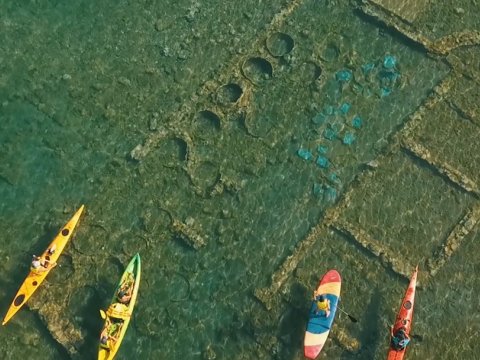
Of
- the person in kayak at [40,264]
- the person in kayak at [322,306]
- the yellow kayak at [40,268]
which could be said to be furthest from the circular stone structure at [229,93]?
the person in kayak at [40,264]

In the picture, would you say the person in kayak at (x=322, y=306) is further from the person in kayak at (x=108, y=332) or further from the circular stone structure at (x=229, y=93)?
the circular stone structure at (x=229, y=93)

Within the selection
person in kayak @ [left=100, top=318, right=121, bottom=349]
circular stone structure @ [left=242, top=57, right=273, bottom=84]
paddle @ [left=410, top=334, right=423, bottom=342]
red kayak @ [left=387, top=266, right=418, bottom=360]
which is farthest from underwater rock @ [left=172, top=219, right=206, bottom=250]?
paddle @ [left=410, top=334, right=423, bottom=342]

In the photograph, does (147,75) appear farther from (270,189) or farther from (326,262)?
(326,262)

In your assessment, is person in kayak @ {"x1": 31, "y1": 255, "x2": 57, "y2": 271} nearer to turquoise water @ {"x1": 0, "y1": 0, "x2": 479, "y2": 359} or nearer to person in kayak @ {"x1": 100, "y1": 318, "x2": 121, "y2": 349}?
turquoise water @ {"x1": 0, "y1": 0, "x2": 479, "y2": 359}

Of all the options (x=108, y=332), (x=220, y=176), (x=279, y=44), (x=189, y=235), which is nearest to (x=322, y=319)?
(x=189, y=235)

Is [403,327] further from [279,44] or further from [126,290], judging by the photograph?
[279,44]

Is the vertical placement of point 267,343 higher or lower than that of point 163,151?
lower

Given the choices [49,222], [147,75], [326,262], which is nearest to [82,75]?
[147,75]
